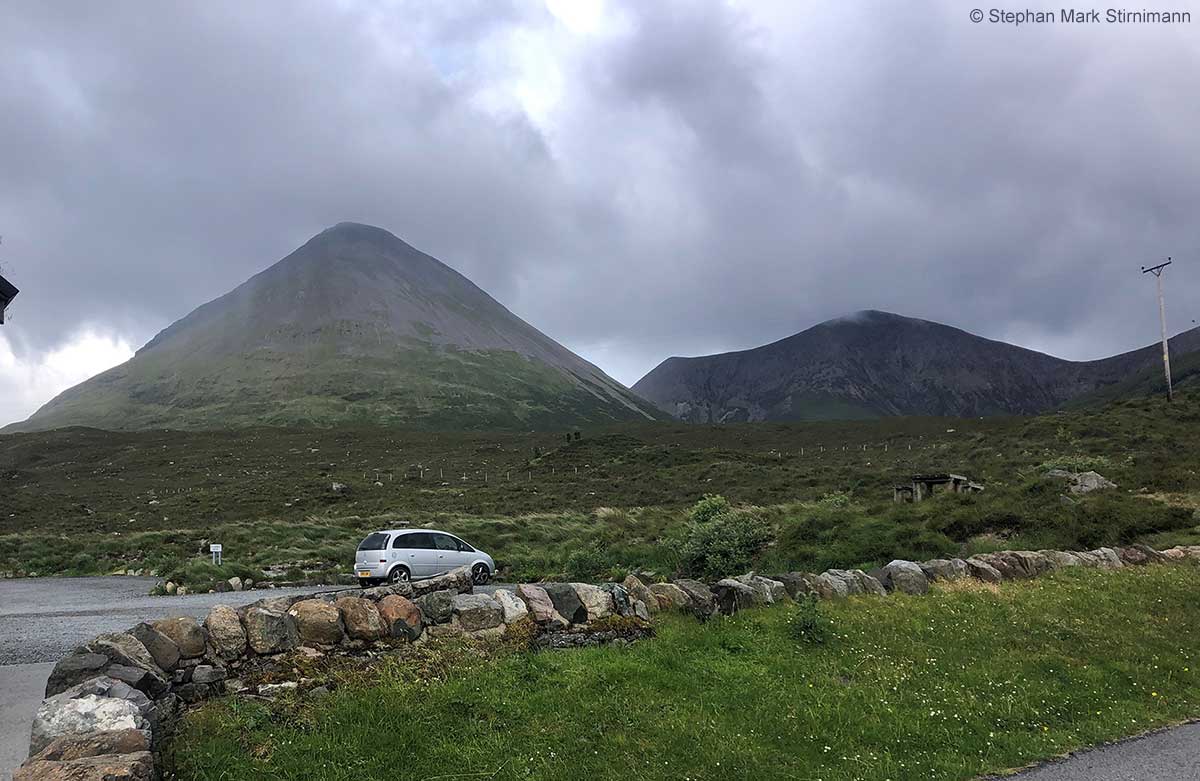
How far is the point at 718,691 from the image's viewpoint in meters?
7.91

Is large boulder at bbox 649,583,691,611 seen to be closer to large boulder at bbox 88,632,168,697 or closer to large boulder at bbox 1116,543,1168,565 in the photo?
large boulder at bbox 88,632,168,697

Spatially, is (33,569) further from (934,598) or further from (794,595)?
(934,598)

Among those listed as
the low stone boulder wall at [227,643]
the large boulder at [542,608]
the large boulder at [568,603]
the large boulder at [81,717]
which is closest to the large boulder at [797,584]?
the low stone boulder wall at [227,643]

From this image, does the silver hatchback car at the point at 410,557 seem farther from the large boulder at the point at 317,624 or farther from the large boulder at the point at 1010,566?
the large boulder at the point at 1010,566

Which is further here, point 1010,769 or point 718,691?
point 718,691

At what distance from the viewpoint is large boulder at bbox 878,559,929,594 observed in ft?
41.6

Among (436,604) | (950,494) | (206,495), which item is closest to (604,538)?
(950,494)

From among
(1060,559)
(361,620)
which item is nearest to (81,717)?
(361,620)

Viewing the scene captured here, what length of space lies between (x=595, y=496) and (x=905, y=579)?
127ft

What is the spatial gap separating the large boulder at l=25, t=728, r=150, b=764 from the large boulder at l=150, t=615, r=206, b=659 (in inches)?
79.1

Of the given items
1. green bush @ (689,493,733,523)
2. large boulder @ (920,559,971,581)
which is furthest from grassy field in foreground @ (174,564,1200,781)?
green bush @ (689,493,733,523)

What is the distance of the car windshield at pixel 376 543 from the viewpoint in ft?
78.3

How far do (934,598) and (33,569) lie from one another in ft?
119

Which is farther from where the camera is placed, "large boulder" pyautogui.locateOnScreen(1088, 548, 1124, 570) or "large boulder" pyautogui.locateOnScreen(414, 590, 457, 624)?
"large boulder" pyautogui.locateOnScreen(1088, 548, 1124, 570)
